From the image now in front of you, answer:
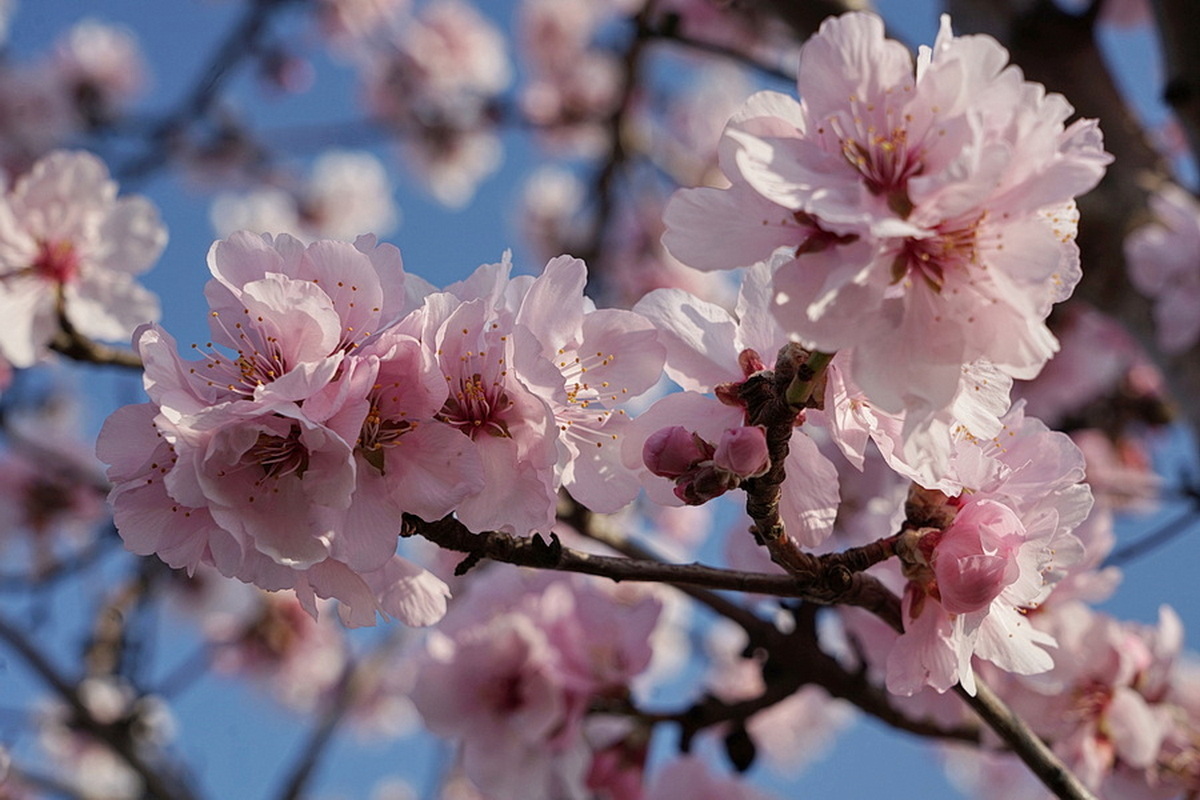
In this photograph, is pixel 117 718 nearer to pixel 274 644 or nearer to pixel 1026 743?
pixel 274 644

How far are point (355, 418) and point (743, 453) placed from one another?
341 mm

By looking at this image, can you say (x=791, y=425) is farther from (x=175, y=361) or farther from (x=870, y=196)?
(x=175, y=361)

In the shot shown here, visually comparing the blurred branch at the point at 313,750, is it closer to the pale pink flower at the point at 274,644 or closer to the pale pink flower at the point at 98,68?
the pale pink flower at the point at 274,644

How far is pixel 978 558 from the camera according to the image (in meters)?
0.97

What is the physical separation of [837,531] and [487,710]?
0.87m

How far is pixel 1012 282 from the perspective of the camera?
0.83 metres

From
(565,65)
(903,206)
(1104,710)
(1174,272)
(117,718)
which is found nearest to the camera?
(903,206)

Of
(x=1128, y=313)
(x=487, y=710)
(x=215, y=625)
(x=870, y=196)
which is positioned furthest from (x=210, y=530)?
(x=215, y=625)

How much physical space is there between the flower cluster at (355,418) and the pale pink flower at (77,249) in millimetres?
816

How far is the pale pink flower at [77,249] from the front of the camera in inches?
66.7

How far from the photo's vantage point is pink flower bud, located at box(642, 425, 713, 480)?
944 mm

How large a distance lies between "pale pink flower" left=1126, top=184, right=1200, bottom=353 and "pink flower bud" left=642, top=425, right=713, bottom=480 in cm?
163

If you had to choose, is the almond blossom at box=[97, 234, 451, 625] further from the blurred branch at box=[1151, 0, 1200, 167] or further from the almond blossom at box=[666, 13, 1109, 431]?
the blurred branch at box=[1151, 0, 1200, 167]

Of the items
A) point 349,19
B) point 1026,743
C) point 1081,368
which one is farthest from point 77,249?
point 349,19
